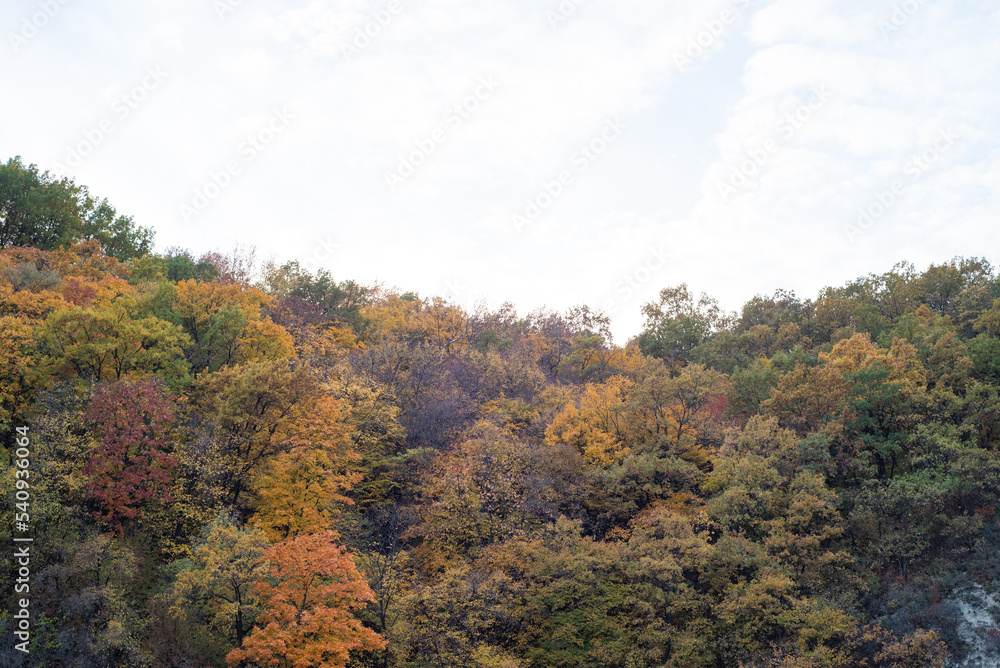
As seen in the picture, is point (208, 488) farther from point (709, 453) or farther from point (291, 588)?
point (709, 453)

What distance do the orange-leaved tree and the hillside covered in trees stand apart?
4.3 inches

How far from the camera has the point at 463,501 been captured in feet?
97.2

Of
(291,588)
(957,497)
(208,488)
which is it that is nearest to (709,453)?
(957,497)

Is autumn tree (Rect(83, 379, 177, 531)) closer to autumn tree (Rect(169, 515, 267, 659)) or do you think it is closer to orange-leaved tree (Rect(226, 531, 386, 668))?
autumn tree (Rect(169, 515, 267, 659))

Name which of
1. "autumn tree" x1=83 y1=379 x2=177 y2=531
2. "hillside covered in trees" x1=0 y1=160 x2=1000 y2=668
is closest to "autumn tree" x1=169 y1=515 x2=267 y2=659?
"hillside covered in trees" x1=0 y1=160 x2=1000 y2=668

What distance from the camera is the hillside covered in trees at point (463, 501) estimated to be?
901 inches

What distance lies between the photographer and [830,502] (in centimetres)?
2856

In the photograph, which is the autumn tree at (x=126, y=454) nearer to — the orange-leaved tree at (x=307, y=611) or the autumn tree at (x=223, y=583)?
the autumn tree at (x=223, y=583)

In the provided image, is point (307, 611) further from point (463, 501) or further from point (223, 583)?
point (463, 501)

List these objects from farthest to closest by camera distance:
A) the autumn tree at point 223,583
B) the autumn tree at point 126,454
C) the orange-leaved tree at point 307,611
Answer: the autumn tree at point 126,454
the autumn tree at point 223,583
the orange-leaved tree at point 307,611

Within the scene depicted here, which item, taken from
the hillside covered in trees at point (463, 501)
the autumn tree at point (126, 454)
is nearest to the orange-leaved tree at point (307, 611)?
the hillside covered in trees at point (463, 501)

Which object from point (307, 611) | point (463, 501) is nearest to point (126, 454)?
point (307, 611)

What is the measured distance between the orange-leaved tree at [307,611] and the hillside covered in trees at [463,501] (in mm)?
110

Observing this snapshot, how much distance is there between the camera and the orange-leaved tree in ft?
69.9
